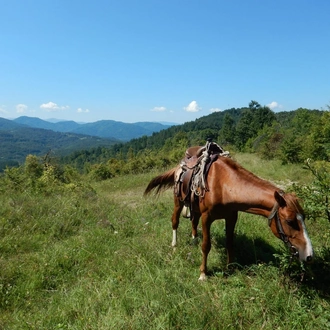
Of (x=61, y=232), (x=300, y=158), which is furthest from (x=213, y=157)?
(x=300, y=158)

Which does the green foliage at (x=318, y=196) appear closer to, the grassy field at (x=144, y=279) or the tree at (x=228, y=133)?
the grassy field at (x=144, y=279)

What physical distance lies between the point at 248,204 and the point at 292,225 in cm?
55

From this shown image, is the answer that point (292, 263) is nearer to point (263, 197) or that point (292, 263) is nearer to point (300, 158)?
point (263, 197)

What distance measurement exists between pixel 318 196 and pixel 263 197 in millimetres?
563

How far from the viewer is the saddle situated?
3780mm

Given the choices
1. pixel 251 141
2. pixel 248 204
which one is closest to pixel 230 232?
pixel 248 204

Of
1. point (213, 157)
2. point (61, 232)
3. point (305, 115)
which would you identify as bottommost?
point (61, 232)

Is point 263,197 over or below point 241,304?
over

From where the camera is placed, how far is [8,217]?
17.8 feet

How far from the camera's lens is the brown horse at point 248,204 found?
2.64m

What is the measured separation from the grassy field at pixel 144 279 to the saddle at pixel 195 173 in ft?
2.80

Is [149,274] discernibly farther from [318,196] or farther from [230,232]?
[318,196]

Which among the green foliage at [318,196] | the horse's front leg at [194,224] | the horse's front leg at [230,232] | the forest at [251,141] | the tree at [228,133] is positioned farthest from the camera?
the tree at [228,133]

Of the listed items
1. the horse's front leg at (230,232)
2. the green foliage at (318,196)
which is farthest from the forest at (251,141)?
the horse's front leg at (230,232)
